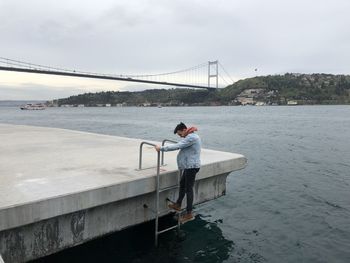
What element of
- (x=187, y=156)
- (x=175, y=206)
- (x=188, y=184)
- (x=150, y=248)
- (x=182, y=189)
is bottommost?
(x=150, y=248)

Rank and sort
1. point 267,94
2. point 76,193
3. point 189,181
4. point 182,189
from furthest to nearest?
point 267,94 < point 182,189 < point 189,181 < point 76,193

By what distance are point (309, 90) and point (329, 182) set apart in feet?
475

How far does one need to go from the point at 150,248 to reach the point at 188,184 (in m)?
1.43

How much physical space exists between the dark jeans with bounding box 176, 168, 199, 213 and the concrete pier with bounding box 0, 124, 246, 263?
222 millimetres

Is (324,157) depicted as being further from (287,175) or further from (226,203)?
(226,203)

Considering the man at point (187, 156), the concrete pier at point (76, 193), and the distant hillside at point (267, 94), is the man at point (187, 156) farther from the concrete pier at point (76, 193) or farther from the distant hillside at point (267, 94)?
the distant hillside at point (267, 94)

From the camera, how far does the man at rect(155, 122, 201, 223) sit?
646 cm

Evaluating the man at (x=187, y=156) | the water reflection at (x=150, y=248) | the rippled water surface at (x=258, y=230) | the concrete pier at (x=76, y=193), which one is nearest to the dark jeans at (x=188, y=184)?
the man at (x=187, y=156)

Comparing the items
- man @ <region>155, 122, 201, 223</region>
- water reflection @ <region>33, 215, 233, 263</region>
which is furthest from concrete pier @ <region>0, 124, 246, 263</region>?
water reflection @ <region>33, 215, 233, 263</region>

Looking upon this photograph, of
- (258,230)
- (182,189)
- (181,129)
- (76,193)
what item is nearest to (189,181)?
(182,189)

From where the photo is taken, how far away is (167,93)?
504ft

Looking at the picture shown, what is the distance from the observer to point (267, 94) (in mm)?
156375

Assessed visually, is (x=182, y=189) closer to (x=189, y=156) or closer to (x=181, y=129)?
(x=189, y=156)

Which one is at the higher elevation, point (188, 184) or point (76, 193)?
point (76, 193)
